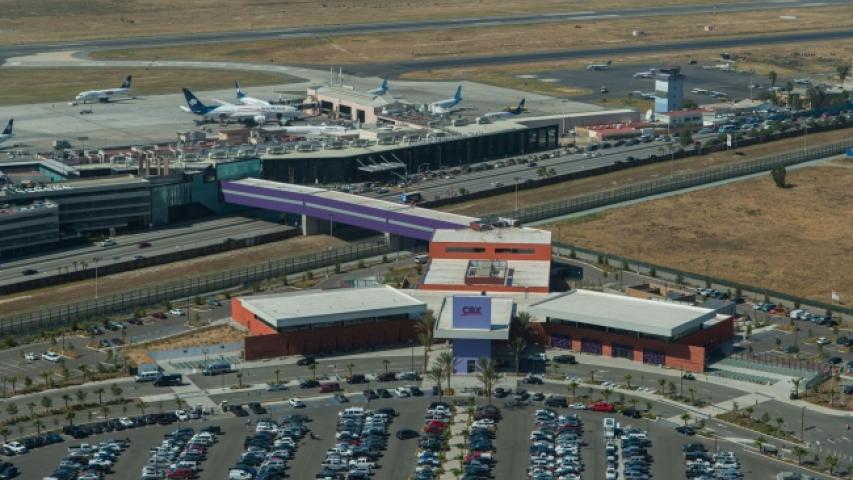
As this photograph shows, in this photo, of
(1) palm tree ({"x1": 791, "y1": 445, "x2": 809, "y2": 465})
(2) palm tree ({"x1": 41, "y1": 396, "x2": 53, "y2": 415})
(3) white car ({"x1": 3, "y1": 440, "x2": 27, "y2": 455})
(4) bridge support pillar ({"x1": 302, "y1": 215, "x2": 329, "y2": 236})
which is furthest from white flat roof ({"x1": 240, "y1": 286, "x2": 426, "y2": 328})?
(1) palm tree ({"x1": 791, "y1": 445, "x2": 809, "y2": 465})

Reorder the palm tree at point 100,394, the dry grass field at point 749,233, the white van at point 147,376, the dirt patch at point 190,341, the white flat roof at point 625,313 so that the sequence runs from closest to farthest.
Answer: the palm tree at point 100,394 < the white van at point 147,376 < the white flat roof at point 625,313 < the dirt patch at point 190,341 < the dry grass field at point 749,233

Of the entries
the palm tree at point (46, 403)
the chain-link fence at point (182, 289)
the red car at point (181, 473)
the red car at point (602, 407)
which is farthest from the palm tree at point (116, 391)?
the red car at point (602, 407)

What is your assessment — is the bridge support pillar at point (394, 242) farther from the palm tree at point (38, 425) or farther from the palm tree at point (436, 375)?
the palm tree at point (38, 425)

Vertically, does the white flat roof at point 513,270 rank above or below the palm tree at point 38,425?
above

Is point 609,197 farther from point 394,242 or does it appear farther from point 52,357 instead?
point 52,357

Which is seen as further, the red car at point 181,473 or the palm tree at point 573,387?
the palm tree at point 573,387
